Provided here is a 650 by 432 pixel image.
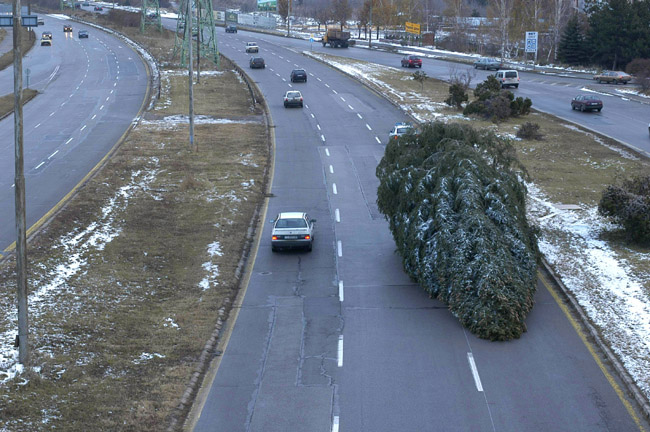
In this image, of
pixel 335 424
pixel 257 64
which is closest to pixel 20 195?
pixel 335 424

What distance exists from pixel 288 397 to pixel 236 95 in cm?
5176

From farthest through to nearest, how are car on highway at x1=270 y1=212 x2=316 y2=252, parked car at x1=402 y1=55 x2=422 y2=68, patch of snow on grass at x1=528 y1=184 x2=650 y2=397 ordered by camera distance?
parked car at x1=402 y1=55 x2=422 y2=68, car on highway at x1=270 y1=212 x2=316 y2=252, patch of snow on grass at x1=528 y1=184 x2=650 y2=397

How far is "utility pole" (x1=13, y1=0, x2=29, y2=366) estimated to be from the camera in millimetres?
14211

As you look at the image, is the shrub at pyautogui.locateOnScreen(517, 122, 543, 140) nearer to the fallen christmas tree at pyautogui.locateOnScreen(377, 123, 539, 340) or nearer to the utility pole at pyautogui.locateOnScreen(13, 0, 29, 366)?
the fallen christmas tree at pyautogui.locateOnScreen(377, 123, 539, 340)

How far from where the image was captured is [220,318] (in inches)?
760

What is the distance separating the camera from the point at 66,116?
5428cm

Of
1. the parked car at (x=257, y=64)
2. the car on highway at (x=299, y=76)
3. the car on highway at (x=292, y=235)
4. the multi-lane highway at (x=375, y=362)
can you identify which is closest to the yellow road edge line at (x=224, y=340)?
the multi-lane highway at (x=375, y=362)

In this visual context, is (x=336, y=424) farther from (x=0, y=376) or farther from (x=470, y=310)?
(x=0, y=376)

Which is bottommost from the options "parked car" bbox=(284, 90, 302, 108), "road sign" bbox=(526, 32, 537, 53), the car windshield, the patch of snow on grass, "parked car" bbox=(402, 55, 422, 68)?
the patch of snow on grass

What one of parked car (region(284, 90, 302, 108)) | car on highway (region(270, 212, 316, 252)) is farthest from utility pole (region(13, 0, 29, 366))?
parked car (region(284, 90, 302, 108))

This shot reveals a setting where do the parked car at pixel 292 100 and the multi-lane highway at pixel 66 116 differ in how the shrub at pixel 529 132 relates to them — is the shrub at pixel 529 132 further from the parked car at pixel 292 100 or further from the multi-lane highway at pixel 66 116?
the multi-lane highway at pixel 66 116

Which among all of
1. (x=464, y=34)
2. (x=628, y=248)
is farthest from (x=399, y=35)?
(x=628, y=248)

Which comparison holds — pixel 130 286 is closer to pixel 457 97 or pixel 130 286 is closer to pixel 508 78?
pixel 457 97

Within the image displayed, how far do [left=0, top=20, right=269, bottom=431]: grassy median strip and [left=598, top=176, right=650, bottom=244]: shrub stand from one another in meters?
13.2
